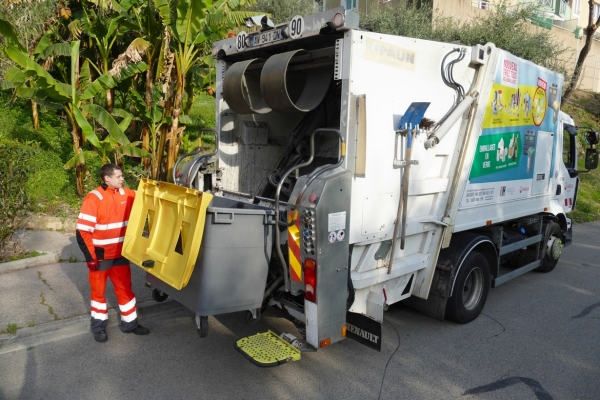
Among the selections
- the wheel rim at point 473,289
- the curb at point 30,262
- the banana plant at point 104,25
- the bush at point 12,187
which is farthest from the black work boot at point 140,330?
the banana plant at point 104,25

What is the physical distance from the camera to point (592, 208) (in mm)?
12664

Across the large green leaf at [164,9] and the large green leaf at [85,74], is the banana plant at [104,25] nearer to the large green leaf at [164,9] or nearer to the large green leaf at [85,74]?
the large green leaf at [85,74]

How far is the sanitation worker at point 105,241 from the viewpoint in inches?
164

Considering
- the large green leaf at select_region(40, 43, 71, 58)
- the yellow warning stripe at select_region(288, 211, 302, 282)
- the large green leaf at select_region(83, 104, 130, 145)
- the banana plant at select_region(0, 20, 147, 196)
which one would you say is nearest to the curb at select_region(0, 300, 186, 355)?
the yellow warning stripe at select_region(288, 211, 302, 282)

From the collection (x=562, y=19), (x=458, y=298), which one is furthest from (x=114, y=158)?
(x=562, y=19)

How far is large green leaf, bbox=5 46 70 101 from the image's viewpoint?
6027mm

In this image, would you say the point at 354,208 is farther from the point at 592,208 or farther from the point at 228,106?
the point at 592,208

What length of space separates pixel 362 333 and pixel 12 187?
450cm

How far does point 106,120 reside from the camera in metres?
7.26

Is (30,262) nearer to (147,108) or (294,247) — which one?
(147,108)

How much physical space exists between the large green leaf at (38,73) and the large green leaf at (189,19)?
190cm

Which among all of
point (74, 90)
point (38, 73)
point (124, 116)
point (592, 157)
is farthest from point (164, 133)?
point (592, 157)

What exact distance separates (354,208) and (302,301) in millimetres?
908

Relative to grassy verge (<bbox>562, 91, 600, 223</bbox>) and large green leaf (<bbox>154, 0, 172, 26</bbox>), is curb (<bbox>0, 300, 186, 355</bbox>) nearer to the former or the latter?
large green leaf (<bbox>154, 0, 172, 26</bbox>)
